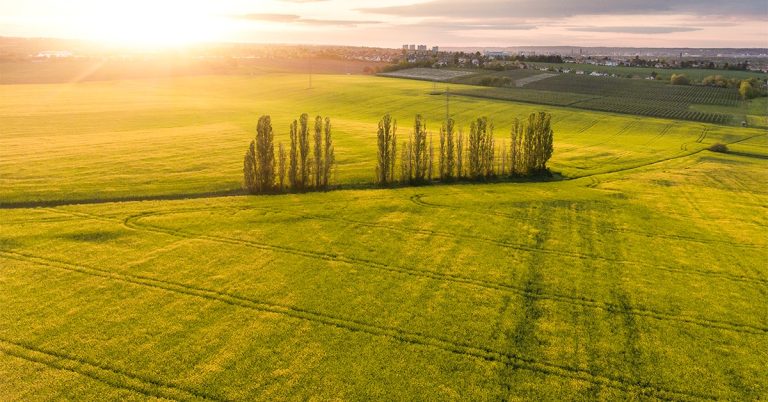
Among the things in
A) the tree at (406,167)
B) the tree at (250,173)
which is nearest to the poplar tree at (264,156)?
the tree at (250,173)

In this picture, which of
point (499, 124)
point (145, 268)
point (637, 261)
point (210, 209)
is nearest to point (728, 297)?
point (637, 261)

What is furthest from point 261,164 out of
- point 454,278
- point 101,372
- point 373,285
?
point 101,372

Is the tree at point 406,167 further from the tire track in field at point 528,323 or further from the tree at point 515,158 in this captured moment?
the tire track in field at point 528,323

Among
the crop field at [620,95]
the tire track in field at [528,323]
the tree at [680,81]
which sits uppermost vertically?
the tree at [680,81]

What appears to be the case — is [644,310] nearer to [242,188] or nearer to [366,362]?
[366,362]

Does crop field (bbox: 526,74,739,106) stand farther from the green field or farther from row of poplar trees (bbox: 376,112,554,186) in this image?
row of poplar trees (bbox: 376,112,554,186)

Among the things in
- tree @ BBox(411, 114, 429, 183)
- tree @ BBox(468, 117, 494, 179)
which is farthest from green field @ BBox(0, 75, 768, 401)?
tree @ BBox(468, 117, 494, 179)

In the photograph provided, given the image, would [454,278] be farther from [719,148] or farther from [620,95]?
[620,95]
